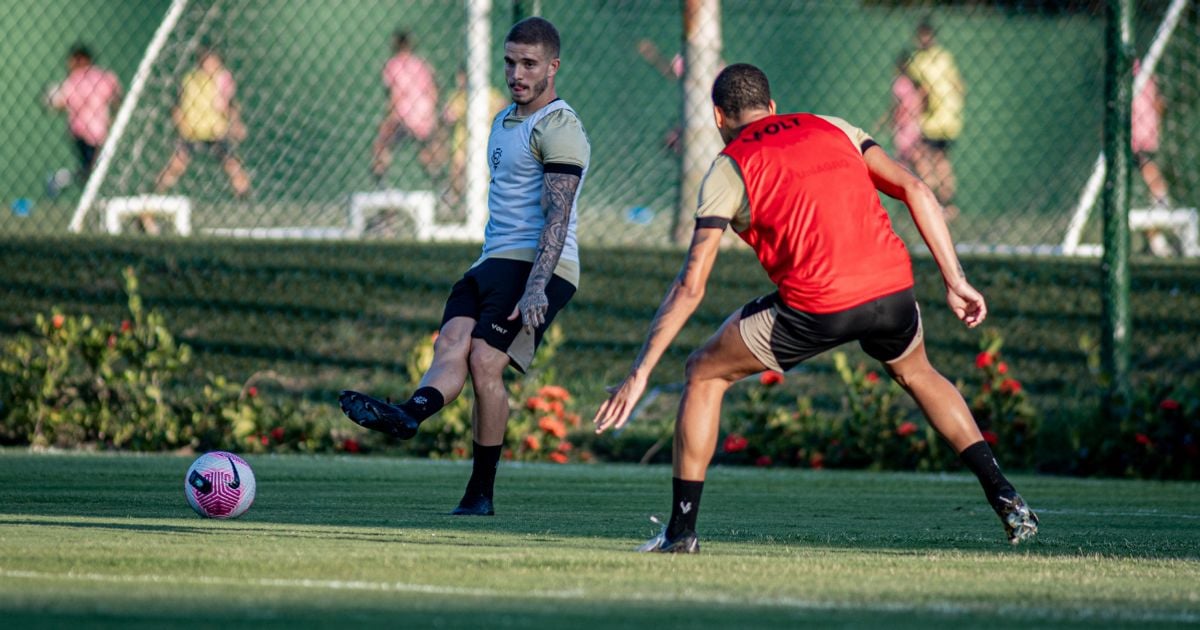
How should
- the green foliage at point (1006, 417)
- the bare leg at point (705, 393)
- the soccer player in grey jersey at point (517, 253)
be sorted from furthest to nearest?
the green foliage at point (1006, 417)
the soccer player in grey jersey at point (517, 253)
the bare leg at point (705, 393)

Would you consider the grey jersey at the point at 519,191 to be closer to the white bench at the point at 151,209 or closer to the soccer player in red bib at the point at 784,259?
the soccer player in red bib at the point at 784,259

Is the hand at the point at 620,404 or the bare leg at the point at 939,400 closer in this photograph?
the hand at the point at 620,404

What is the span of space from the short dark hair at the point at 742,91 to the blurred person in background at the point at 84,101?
13154mm

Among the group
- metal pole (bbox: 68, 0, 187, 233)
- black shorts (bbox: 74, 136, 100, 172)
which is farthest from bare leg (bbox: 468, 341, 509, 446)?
black shorts (bbox: 74, 136, 100, 172)

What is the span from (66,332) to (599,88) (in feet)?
24.7

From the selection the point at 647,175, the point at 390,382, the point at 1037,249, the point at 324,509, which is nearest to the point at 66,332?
the point at 390,382

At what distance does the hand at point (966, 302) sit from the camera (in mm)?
6402

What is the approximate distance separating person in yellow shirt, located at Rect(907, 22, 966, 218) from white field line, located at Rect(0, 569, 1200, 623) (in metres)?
11.3

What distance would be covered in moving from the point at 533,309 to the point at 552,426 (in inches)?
136

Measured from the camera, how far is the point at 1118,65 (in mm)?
11047

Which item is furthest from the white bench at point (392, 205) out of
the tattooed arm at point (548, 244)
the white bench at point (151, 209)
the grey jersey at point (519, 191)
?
the tattooed arm at point (548, 244)

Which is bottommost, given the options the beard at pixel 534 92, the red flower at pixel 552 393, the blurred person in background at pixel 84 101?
the red flower at pixel 552 393

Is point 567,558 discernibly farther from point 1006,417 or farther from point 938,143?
point 938,143

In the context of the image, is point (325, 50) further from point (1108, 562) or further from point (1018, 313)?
point (1108, 562)
